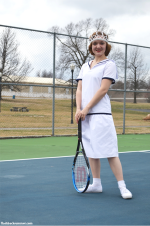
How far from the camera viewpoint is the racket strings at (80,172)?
396 cm

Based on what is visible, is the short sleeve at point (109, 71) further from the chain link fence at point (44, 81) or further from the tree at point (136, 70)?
the tree at point (136, 70)

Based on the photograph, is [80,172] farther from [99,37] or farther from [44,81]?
[44,81]

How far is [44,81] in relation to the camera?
33.9ft

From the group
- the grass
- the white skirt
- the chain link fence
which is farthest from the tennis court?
the grass

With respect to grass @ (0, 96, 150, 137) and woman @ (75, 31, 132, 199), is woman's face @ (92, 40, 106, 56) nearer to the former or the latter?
woman @ (75, 31, 132, 199)

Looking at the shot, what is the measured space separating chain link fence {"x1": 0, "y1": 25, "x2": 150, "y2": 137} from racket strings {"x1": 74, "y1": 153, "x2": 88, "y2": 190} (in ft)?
19.3

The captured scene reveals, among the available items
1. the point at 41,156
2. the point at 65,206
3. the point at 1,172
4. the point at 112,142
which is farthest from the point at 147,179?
the point at 41,156

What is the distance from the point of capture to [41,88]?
1086 centimetres

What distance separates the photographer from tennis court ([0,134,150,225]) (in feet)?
10.0

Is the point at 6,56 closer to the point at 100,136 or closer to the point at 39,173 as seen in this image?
the point at 39,173

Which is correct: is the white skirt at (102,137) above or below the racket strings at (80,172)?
above

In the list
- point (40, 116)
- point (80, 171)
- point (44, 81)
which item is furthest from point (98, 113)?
point (40, 116)

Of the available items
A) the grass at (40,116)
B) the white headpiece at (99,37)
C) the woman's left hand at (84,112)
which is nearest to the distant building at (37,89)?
the grass at (40,116)

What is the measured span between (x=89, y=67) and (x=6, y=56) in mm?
6028
